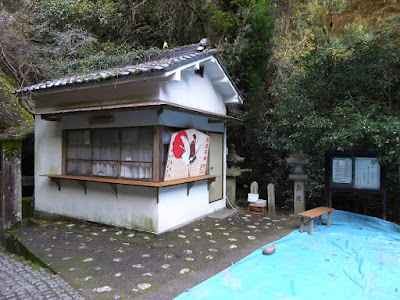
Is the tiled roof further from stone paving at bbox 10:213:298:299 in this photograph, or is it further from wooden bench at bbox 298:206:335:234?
wooden bench at bbox 298:206:335:234

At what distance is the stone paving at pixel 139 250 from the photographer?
3.97 m

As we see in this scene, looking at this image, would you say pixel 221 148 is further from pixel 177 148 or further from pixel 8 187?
pixel 8 187

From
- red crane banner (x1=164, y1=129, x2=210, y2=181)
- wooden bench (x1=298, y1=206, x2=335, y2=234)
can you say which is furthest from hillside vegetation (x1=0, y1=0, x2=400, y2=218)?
red crane banner (x1=164, y1=129, x2=210, y2=181)

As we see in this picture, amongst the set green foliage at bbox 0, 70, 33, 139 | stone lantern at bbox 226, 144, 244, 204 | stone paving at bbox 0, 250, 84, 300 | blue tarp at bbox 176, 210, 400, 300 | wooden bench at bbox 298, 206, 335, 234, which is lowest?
stone paving at bbox 0, 250, 84, 300

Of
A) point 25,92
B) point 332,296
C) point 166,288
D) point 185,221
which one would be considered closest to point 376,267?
point 332,296

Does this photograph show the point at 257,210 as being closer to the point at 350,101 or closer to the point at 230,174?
the point at 230,174

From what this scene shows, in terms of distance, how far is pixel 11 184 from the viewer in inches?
267

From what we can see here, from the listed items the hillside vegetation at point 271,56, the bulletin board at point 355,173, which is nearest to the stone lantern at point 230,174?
the hillside vegetation at point 271,56

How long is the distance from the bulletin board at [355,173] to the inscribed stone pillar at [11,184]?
28.1ft

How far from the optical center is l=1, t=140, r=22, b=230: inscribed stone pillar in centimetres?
670

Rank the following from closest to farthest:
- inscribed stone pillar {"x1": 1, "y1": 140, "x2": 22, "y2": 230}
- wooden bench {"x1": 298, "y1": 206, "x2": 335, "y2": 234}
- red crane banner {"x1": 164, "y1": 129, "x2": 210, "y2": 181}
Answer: wooden bench {"x1": 298, "y1": 206, "x2": 335, "y2": 234}
red crane banner {"x1": 164, "y1": 129, "x2": 210, "y2": 181}
inscribed stone pillar {"x1": 1, "y1": 140, "x2": 22, "y2": 230}

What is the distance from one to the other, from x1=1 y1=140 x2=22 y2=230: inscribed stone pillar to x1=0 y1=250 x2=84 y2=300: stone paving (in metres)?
2.09

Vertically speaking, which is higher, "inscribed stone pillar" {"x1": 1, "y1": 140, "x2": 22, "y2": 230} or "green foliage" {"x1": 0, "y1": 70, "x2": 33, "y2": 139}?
"green foliage" {"x1": 0, "y1": 70, "x2": 33, "y2": 139}

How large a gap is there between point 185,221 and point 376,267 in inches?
170
